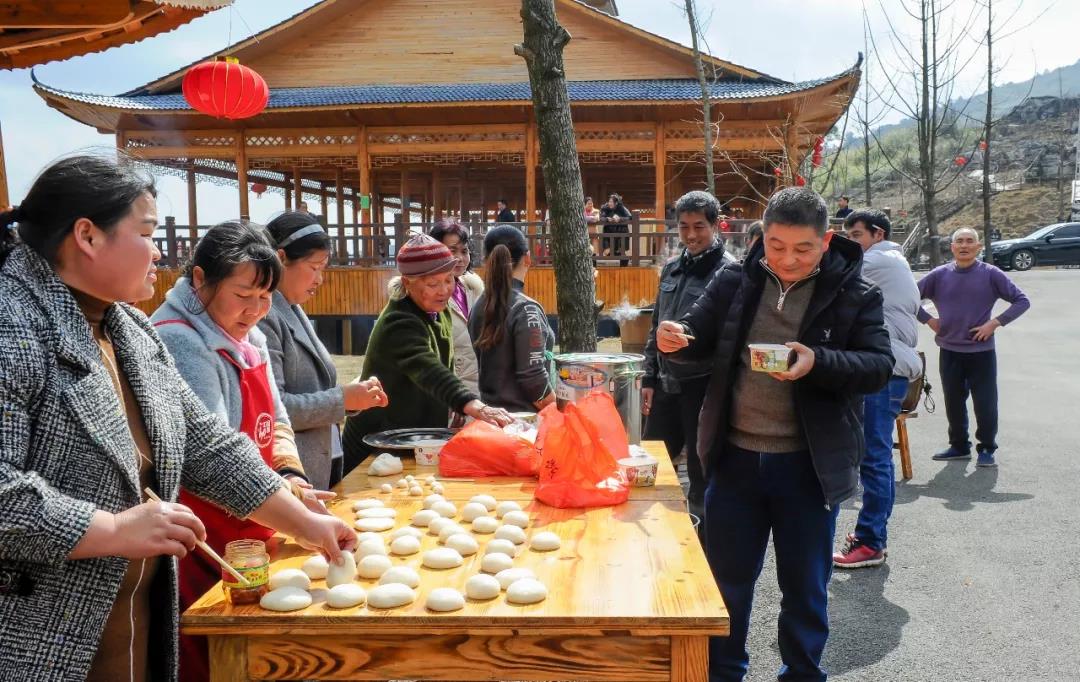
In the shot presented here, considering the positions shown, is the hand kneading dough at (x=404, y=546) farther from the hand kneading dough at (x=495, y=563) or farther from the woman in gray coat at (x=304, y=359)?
the woman in gray coat at (x=304, y=359)

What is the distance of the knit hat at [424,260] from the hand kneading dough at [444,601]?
168cm

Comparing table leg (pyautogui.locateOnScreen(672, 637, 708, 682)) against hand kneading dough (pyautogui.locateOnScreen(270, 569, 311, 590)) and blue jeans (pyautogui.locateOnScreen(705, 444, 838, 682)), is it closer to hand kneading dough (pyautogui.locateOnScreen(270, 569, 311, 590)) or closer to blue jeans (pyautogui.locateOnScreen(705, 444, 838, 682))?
hand kneading dough (pyautogui.locateOnScreen(270, 569, 311, 590))

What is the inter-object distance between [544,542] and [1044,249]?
29445 millimetres

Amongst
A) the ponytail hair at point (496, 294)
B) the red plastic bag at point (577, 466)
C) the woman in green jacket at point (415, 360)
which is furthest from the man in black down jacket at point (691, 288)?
the red plastic bag at point (577, 466)

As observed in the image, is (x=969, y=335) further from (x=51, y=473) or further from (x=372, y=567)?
(x=51, y=473)

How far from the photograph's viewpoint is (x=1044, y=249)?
25969 millimetres

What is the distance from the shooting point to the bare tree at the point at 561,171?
16.0ft

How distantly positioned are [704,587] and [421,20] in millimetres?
18453

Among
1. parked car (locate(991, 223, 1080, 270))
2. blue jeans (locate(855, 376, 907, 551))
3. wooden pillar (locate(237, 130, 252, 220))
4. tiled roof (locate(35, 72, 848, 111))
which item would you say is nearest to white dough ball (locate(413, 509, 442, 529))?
blue jeans (locate(855, 376, 907, 551))

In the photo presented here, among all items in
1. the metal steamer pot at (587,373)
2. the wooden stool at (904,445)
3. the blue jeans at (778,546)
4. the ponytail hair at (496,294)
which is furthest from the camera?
the wooden stool at (904,445)

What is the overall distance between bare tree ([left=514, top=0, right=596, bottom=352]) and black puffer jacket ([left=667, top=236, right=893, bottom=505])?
247cm

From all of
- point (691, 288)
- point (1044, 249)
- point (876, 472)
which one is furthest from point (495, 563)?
point (1044, 249)

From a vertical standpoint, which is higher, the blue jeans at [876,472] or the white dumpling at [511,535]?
the white dumpling at [511,535]

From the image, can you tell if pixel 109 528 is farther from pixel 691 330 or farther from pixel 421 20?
pixel 421 20
